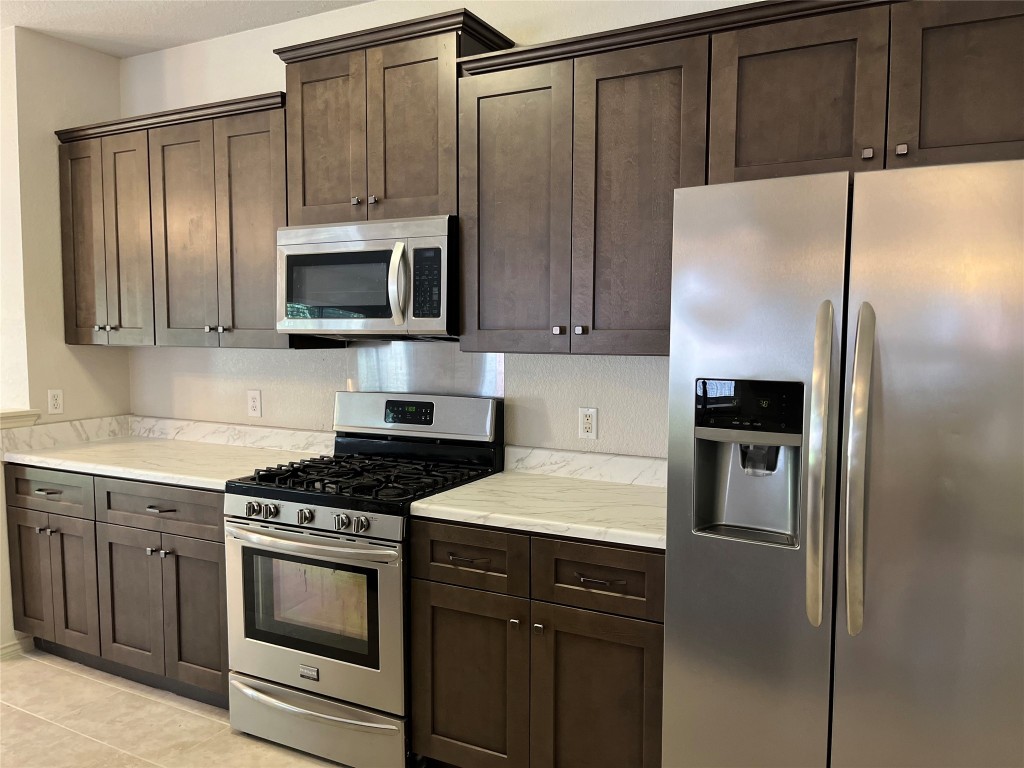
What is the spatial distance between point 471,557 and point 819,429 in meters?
1.12

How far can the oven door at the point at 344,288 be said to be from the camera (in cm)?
268

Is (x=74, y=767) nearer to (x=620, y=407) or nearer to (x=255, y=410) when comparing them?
(x=255, y=410)

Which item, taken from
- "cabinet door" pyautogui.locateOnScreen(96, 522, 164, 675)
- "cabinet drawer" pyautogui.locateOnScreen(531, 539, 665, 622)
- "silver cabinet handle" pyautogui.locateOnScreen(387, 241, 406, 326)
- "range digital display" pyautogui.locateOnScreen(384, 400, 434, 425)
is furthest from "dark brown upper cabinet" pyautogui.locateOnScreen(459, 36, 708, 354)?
"cabinet door" pyautogui.locateOnScreen(96, 522, 164, 675)

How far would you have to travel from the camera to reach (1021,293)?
1.52m

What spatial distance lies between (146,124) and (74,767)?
2603mm

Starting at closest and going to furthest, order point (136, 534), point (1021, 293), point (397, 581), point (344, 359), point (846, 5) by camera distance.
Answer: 1. point (1021, 293)
2. point (846, 5)
3. point (397, 581)
4. point (136, 534)
5. point (344, 359)

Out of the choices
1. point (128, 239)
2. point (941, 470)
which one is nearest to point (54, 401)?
point (128, 239)

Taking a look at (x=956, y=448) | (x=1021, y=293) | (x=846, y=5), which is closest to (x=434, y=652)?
(x=956, y=448)

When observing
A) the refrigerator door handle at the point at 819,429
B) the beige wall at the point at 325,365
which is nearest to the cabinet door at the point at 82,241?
the beige wall at the point at 325,365

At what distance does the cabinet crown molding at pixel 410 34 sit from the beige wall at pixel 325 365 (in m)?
0.25

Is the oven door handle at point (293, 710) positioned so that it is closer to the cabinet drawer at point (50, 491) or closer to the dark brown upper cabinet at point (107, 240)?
the cabinet drawer at point (50, 491)

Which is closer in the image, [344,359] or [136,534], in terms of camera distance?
[136,534]

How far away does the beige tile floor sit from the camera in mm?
2678

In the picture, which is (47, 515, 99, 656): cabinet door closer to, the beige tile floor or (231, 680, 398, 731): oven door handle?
the beige tile floor
